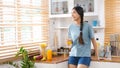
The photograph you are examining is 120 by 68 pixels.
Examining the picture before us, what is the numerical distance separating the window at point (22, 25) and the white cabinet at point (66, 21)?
0.19 meters

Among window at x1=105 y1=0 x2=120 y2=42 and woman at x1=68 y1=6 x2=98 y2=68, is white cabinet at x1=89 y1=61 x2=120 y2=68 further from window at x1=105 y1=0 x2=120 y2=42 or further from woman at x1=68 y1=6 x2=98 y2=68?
window at x1=105 y1=0 x2=120 y2=42

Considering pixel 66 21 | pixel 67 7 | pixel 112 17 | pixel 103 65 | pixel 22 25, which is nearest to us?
pixel 103 65

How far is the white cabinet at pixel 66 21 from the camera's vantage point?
12.9 ft

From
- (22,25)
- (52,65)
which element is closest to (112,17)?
(52,65)

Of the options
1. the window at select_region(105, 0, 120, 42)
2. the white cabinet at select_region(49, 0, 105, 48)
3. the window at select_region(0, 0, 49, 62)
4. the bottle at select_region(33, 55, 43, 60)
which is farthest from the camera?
the white cabinet at select_region(49, 0, 105, 48)

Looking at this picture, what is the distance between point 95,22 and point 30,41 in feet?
3.81

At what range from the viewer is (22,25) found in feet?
11.7

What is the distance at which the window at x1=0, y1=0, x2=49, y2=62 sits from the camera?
3.25m

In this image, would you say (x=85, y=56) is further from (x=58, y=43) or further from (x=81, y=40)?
(x=58, y=43)

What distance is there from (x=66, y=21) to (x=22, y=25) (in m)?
1.05

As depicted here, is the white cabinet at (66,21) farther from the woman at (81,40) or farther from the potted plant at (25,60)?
the potted plant at (25,60)

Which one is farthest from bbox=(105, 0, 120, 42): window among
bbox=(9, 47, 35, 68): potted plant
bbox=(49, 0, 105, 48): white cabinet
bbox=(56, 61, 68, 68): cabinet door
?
bbox=(9, 47, 35, 68): potted plant

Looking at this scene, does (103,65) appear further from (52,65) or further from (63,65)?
(52,65)

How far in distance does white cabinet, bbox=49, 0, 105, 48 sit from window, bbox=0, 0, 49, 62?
19 centimetres
